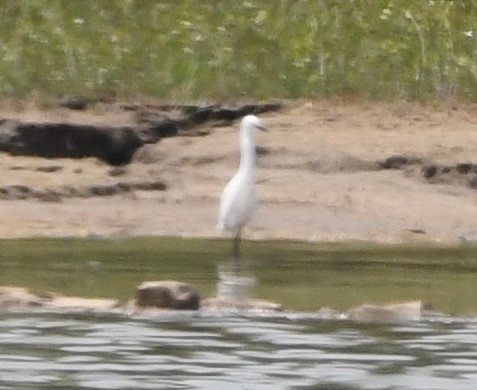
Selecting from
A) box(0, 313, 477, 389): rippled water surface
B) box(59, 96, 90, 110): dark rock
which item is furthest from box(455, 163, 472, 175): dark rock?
box(0, 313, 477, 389): rippled water surface

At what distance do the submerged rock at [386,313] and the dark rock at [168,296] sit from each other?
74 cm

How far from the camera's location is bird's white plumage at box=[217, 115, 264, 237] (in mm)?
12414

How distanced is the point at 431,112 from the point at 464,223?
3306 mm

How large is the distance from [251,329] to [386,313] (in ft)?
2.24

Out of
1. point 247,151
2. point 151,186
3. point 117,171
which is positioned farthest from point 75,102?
point 247,151

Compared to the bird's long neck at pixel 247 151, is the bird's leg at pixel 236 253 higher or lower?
lower

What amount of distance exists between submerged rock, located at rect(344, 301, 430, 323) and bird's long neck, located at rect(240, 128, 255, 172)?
3984mm

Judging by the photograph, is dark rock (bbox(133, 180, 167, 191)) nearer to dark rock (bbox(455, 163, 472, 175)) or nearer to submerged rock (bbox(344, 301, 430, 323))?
dark rock (bbox(455, 163, 472, 175))

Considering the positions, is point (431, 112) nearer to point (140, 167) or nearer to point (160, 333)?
point (140, 167)

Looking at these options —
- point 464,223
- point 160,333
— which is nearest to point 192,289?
point 160,333

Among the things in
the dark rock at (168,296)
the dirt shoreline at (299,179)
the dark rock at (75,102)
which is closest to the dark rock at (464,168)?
the dirt shoreline at (299,179)

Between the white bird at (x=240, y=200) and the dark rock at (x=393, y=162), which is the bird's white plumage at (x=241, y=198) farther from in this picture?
the dark rock at (x=393, y=162)

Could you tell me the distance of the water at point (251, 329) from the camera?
24.5ft

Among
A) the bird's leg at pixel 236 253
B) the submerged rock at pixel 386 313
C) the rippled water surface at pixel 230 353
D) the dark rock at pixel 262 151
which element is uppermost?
the dark rock at pixel 262 151
